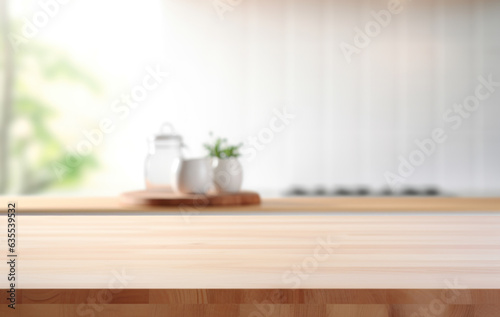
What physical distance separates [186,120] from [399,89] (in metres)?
1.07

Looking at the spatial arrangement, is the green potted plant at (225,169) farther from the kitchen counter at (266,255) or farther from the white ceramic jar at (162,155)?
the kitchen counter at (266,255)

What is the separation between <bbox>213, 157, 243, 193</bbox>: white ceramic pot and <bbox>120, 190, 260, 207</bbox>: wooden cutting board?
112mm

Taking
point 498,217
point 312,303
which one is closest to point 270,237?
point 312,303

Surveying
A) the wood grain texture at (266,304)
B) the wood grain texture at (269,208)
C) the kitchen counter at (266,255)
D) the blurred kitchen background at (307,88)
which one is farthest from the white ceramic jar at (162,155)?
the blurred kitchen background at (307,88)

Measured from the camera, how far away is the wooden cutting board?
1686 mm

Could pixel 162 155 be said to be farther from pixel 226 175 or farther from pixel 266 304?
pixel 266 304

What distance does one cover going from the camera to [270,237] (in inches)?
61.3

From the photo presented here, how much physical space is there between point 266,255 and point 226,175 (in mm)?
415

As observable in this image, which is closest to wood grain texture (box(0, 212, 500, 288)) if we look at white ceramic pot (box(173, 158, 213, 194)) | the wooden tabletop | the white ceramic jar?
the wooden tabletop

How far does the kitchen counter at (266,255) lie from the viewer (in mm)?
1498

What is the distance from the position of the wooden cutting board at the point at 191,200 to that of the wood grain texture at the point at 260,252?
0.38ft

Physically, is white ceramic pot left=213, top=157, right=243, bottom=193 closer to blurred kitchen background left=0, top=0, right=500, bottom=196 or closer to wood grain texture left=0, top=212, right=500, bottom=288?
wood grain texture left=0, top=212, right=500, bottom=288

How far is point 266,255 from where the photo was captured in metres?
1.53

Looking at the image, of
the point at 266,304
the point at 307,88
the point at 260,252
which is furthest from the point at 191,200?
the point at 307,88
